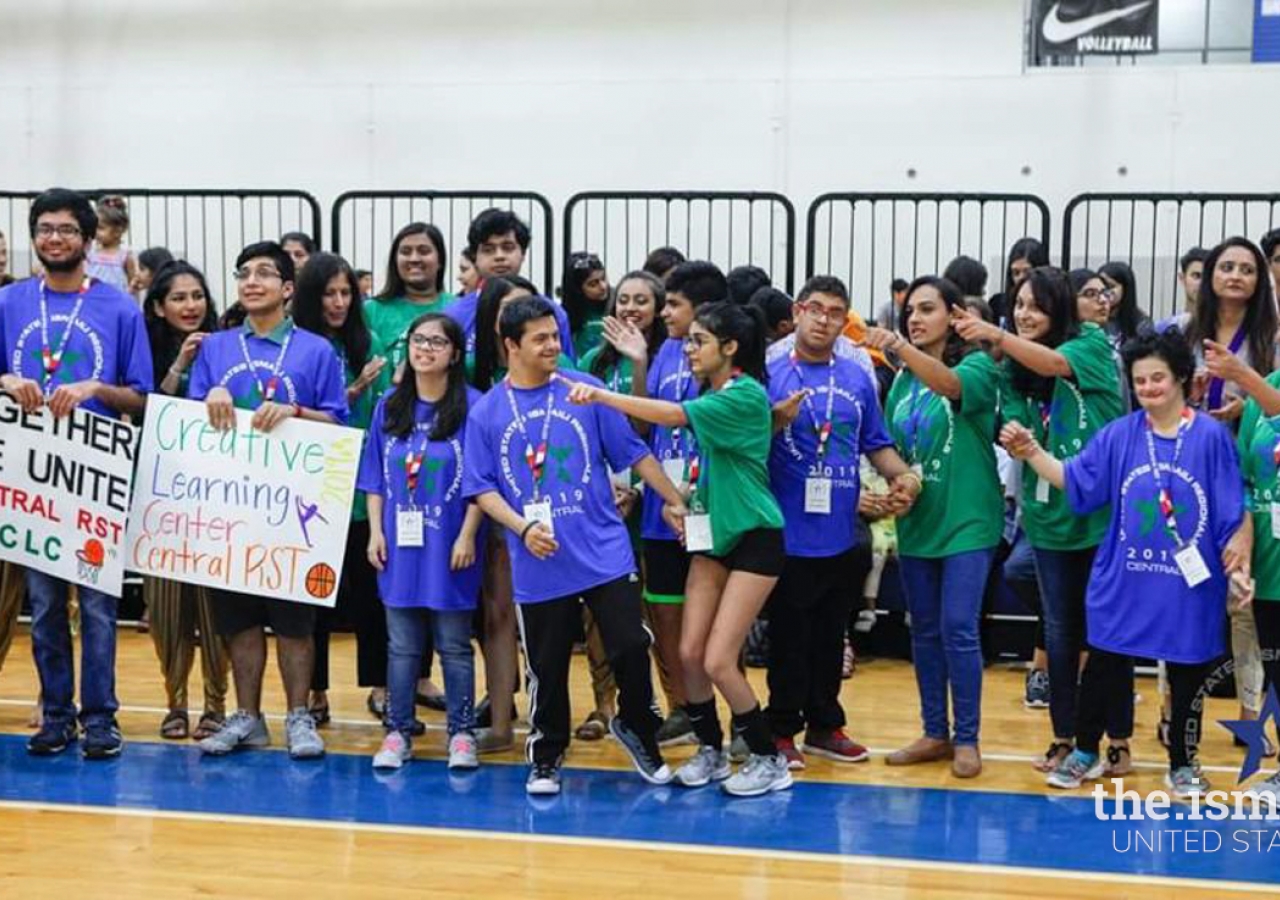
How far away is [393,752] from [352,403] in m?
1.32

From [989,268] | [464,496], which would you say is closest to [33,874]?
[464,496]

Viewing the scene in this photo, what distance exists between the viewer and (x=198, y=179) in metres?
11.5

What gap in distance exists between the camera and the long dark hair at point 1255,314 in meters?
5.82

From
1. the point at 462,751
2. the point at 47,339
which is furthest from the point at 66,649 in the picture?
the point at 462,751

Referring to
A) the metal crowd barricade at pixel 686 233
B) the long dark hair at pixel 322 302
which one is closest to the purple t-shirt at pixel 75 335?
the long dark hair at pixel 322 302

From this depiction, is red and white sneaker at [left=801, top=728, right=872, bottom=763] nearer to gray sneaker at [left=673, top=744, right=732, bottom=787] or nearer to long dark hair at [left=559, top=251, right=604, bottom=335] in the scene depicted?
gray sneaker at [left=673, top=744, right=732, bottom=787]

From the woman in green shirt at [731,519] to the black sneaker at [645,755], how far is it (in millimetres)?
68

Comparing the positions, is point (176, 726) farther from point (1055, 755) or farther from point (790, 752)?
point (1055, 755)

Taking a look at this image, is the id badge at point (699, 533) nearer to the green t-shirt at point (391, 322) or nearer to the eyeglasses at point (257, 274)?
the green t-shirt at point (391, 322)

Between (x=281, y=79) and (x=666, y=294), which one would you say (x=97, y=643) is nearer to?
(x=666, y=294)

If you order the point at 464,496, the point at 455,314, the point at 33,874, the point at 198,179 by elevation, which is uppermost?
the point at 198,179

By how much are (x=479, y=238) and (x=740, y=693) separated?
2.06 m

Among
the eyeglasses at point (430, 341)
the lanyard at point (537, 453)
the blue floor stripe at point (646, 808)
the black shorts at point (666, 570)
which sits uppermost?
the eyeglasses at point (430, 341)

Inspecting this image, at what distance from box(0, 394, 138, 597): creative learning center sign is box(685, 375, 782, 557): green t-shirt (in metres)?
1.99
